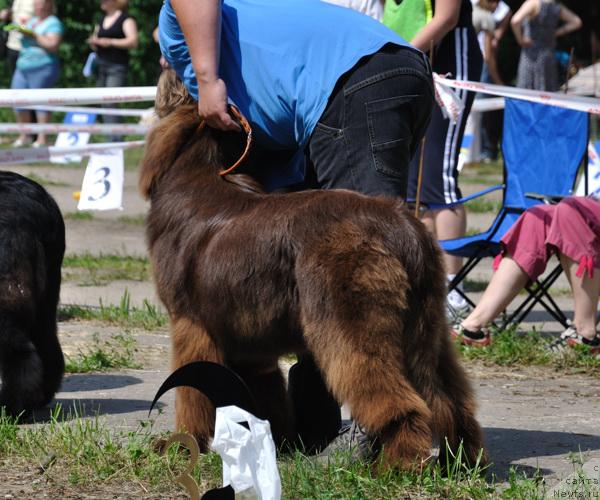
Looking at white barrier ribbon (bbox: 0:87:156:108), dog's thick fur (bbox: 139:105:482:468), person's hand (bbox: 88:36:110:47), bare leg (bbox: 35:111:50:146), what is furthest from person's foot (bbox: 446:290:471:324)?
bare leg (bbox: 35:111:50:146)

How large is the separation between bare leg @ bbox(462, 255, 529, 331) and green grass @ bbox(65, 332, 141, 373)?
5.81 ft

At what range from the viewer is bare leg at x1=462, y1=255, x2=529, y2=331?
5.89m

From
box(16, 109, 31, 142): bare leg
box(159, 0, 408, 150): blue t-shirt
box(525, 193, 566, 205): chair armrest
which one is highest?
box(159, 0, 408, 150): blue t-shirt

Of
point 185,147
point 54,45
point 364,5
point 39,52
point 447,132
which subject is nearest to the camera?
point 185,147

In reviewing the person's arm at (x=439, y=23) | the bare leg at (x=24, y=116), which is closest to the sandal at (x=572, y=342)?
the person's arm at (x=439, y=23)

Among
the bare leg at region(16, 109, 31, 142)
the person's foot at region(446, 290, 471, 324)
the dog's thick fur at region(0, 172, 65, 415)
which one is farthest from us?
the bare leg at region(16, 109, 31, 142)

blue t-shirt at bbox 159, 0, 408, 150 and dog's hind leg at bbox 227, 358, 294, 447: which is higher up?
blue t-shirt at bbox 159, 0, 408, 150

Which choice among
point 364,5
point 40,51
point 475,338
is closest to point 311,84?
point 475,338

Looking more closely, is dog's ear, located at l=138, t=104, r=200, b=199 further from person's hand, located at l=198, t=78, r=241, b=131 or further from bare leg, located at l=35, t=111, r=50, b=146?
bare leg, located at l=35, t=111, r=50, b=146

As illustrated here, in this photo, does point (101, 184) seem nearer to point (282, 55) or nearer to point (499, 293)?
point (499, 293)

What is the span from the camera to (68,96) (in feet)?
23.0

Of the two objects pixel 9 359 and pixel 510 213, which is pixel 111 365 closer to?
pixel 9 359

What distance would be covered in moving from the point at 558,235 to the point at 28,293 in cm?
279

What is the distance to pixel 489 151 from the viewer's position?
16.7m
